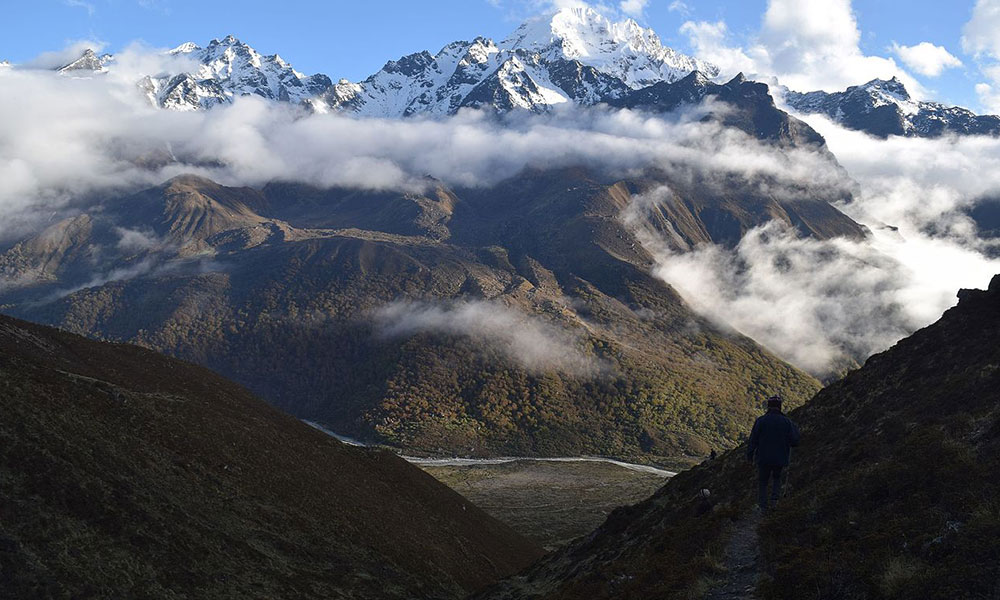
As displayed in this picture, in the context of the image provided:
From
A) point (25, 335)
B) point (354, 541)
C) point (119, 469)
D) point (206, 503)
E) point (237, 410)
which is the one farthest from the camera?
point (237, 410)

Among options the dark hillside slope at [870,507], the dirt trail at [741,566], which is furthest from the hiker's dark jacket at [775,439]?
the dirt trail at [741,566]

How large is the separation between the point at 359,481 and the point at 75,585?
36044 mm

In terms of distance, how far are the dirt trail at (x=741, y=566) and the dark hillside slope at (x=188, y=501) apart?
2465 centimetres

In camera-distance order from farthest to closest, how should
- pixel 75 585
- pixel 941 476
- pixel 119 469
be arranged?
pixel 119 469
pixel 75 585
pixel 941 476

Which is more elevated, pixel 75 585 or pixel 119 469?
pixel 119 469

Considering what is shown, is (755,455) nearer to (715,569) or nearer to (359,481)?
(715,569)

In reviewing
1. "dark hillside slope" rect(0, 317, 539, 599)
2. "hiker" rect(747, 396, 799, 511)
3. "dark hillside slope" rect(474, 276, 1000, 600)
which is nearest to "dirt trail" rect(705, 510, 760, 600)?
"dark hillside slope" rect(474, 276, 1000, 600)

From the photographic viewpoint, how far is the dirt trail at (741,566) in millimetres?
19705

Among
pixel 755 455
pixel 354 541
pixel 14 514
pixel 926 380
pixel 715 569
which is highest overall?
pixel 926 380

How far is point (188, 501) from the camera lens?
4062cm

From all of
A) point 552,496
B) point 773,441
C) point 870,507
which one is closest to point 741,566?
point 870,507

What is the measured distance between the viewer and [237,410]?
220ft

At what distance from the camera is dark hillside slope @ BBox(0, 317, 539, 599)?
99.2 feet

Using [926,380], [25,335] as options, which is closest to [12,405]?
[25,335]
